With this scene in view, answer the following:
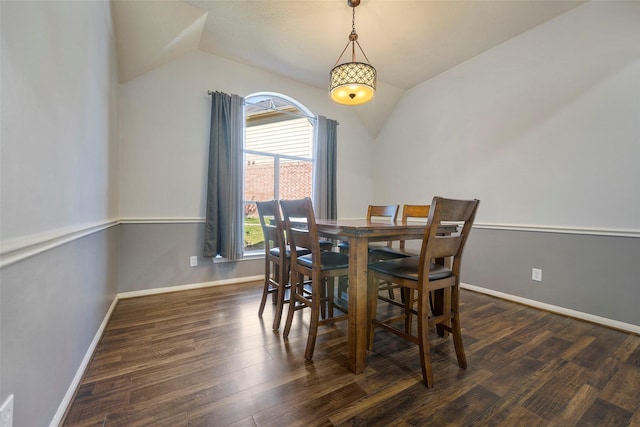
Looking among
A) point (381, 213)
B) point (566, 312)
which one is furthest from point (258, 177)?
point (566, 312)

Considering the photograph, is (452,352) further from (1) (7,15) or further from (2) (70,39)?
(2) (70,39)

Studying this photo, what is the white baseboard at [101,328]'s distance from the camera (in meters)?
1.06

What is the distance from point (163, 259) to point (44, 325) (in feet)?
6.26

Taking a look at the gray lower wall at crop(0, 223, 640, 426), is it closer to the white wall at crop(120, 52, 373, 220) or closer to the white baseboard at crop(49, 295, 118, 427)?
the white baseboard at crop(49, 295, 118, 427)

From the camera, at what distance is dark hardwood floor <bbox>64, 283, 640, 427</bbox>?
1107 mm

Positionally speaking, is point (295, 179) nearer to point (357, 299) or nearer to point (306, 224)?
point (306, 224)

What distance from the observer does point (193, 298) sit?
8.30 ft

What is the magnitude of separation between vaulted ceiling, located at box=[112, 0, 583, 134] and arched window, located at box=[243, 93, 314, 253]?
55 cm

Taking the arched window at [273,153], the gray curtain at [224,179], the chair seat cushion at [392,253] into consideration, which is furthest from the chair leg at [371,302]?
the arched window at [273,153]

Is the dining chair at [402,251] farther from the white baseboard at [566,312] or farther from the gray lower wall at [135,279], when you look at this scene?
the white baseboard at [566,312]

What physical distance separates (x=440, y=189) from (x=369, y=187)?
1.21 metres

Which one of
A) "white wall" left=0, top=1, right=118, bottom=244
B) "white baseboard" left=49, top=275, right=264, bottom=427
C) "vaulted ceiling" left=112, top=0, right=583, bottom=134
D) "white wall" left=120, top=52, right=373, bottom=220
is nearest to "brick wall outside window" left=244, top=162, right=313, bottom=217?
"white wall" left=120, top=52, right=373, bottom=220

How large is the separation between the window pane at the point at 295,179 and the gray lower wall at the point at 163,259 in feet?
3.88

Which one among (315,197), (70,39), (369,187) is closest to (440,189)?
(369,187)
